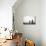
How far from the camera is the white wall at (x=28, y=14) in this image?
16.5 ft

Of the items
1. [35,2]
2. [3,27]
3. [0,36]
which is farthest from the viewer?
[35,2]

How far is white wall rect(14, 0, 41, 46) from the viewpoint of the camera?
5.02m

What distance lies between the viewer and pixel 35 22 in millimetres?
5027

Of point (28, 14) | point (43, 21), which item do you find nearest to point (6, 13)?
point (28, 14)

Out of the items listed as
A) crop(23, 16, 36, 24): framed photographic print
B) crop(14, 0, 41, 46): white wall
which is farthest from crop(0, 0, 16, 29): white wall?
crop(23, 16, 36, 24): framed photographic print

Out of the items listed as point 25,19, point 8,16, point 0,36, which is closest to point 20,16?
point 25,19

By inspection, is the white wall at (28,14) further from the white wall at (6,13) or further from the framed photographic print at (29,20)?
the white wall at (6,13)

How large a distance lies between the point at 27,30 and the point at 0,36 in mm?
1694

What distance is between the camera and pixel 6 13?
4.05 meters

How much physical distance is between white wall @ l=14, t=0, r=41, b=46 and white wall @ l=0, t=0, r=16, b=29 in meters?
0.96

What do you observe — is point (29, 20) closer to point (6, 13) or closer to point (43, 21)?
point (43, 21)

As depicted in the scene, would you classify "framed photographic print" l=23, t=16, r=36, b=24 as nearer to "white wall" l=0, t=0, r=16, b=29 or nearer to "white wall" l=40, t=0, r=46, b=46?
"white wall" l=40, t=0, r=46, b=46

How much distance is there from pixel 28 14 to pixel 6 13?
1.32 metres

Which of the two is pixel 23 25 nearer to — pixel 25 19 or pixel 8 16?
Answer: pixel 25 19
